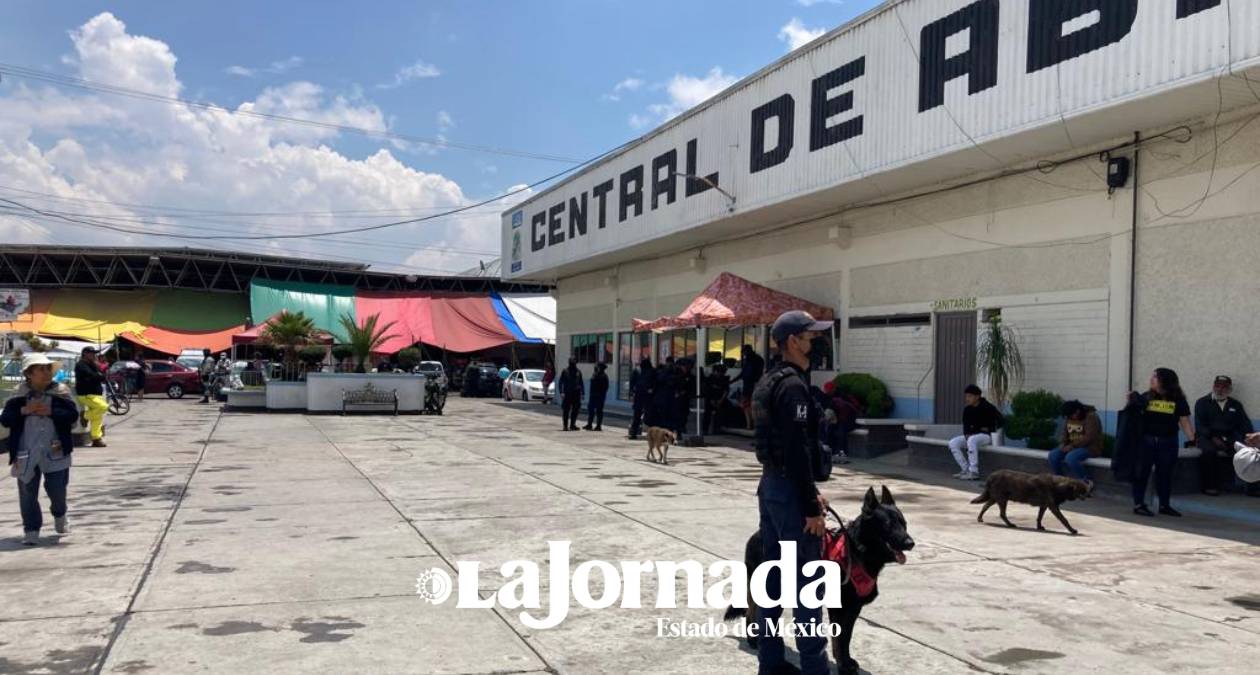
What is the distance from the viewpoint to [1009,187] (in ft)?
51.4

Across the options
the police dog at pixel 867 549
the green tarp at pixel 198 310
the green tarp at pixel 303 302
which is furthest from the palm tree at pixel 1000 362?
Result: the green tarp at pixel 198 310

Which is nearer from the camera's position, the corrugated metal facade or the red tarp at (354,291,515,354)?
the corrugated metal facade

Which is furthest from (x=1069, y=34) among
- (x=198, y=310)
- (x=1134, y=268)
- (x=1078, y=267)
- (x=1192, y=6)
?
(x=198, y=310)

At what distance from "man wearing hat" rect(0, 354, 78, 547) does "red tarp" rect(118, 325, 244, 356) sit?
40826 mm

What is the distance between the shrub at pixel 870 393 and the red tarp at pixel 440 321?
31828 millimetres

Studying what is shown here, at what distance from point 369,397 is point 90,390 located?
11.2 m

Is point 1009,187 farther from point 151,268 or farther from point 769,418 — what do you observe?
point 151,268

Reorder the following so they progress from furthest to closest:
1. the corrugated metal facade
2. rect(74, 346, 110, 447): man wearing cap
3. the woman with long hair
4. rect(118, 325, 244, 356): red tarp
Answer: rect(118, 325, 244, 356): red tarp
rect(74, 346, 110, 447): man wearing cap
the corrugated metal facade
the woman with long hair

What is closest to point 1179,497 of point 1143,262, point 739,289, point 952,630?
point 1143,262

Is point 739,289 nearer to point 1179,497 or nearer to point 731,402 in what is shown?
point 731,402

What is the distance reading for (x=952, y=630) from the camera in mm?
5945

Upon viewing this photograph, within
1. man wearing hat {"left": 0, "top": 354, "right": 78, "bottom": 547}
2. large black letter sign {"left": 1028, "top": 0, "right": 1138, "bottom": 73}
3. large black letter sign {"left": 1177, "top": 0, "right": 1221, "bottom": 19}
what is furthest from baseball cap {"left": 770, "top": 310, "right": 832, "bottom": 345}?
large black letter sign {"left": 1028, "top": 0, "right": 1138, "bottom": 73}

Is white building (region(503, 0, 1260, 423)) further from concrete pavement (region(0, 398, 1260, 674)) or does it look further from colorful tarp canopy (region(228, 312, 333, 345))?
colorful tarp canopy (region(228, 312, 333, 345))

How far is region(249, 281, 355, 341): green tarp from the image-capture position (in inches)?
1879
